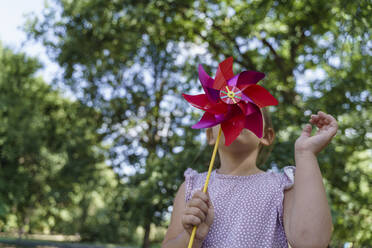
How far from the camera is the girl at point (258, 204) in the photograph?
139cm

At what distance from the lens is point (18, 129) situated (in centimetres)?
1541

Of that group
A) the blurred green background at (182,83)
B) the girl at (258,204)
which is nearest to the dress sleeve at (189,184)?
the girl at (258,204)

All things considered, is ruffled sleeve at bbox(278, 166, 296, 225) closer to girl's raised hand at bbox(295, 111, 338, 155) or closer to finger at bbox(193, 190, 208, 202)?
girl's raised hand at bbox(295, 111, 338, 155)

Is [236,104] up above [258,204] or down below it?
above

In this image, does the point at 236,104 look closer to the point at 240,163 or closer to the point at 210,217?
the point at 240,163

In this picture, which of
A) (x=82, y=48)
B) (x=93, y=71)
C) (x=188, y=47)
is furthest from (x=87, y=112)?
(x=188, y=47)

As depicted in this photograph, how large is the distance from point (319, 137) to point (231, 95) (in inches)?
16.7

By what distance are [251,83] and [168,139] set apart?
724cm

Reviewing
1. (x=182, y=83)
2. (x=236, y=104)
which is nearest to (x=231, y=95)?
(x=236, y=104)

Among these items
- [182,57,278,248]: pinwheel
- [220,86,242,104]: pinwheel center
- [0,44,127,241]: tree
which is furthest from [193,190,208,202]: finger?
[0,44,127,241]: tree

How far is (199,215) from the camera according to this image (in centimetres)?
147

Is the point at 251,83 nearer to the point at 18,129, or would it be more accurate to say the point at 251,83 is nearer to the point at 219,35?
the point at 219,35

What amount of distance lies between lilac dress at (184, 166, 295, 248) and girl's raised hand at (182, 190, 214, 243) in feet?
0.26

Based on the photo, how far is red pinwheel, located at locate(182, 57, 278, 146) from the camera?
1650mm
